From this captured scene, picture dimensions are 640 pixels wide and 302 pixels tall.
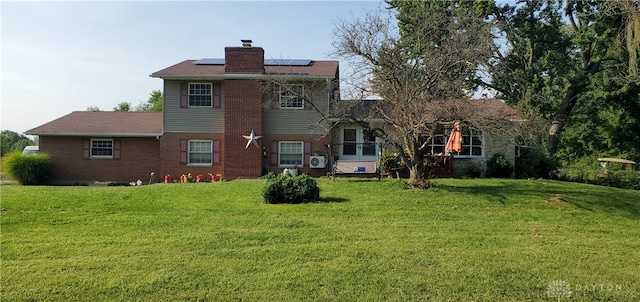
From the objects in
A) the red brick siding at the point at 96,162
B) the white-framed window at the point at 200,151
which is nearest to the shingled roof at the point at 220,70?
the white-framed window at the point at 200,151

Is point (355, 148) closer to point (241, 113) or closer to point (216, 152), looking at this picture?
point (241, 113)

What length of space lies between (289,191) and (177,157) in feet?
34.1

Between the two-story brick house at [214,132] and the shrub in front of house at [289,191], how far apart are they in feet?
25.6

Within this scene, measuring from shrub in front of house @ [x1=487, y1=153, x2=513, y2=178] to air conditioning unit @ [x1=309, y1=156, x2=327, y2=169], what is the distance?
711cm

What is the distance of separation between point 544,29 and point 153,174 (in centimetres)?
2160

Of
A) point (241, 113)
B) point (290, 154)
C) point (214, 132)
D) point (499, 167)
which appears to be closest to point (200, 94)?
point (214, 132)

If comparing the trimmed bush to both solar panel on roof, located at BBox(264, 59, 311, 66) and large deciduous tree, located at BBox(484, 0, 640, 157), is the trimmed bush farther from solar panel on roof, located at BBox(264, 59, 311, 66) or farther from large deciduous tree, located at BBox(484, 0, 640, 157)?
large deciduous tree, located at BBox(484, 0, 640, 157)

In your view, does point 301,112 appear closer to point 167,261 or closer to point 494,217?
point 494,217

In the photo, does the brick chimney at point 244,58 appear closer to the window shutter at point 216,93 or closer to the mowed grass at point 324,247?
the window shutter at point 216,93

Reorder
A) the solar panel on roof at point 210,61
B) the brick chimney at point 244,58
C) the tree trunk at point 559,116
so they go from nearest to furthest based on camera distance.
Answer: the brick chimney at point 244,58, the solar panel on roof at point 210,61, the tree trunk at point 559,116

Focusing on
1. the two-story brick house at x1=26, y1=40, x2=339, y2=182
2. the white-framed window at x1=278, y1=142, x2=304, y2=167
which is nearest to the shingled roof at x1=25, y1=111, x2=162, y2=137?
the two-story brick house at x1=26, y1=40, x2=339, y2=182

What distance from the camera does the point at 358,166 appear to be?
59.6 ft

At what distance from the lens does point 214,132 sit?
21.2 metres

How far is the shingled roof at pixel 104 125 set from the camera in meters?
21.3
